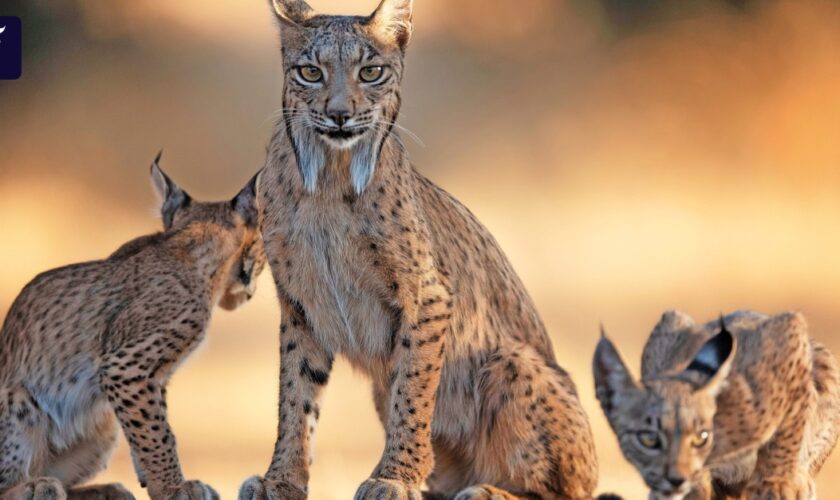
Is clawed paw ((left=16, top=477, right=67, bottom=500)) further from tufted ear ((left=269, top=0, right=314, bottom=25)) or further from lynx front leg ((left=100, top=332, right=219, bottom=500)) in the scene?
tufted ear ((left=269, top=0, right=314, bottom=25))

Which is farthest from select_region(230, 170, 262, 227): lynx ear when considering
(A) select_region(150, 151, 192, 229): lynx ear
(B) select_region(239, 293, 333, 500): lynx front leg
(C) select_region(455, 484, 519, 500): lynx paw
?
(C) select_region(455, 484, 519, 500): lynx paw

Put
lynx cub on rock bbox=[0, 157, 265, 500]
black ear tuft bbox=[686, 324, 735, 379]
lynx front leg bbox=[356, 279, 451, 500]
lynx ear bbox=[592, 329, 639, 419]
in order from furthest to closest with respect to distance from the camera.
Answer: lynx cub on rock bbox=[0, 157, 265, 500], lynx front leg bbox=[356, 279, 451, 500], black ear tuft bbox=[686, 324, 735, 379], lynx ear bbox=[592, 329, 639, 419]

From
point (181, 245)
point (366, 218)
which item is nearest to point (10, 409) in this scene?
point (181, 245)

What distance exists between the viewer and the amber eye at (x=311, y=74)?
706 centimetres

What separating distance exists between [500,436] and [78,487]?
1924mm

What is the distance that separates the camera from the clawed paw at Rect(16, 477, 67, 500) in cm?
707

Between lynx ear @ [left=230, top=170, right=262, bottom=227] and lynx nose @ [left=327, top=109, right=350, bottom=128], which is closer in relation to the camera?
lynx nose @ [left=327, top=109, right=350, bottom=128]

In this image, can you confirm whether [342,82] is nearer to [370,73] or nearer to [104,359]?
[370,73]

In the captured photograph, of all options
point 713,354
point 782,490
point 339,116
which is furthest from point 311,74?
point 782,490

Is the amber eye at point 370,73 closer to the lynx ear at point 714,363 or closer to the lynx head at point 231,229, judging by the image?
the lynx head at point 231,229

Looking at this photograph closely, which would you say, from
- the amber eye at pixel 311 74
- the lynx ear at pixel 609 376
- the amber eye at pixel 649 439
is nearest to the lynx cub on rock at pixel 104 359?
the amber eye at pixel 311 74

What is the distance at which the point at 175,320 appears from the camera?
24.8 ft

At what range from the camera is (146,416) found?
24.3 ft

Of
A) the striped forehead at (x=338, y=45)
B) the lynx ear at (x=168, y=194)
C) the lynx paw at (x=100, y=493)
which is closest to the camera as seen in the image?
the striped forehead at (x=338, y=45)
